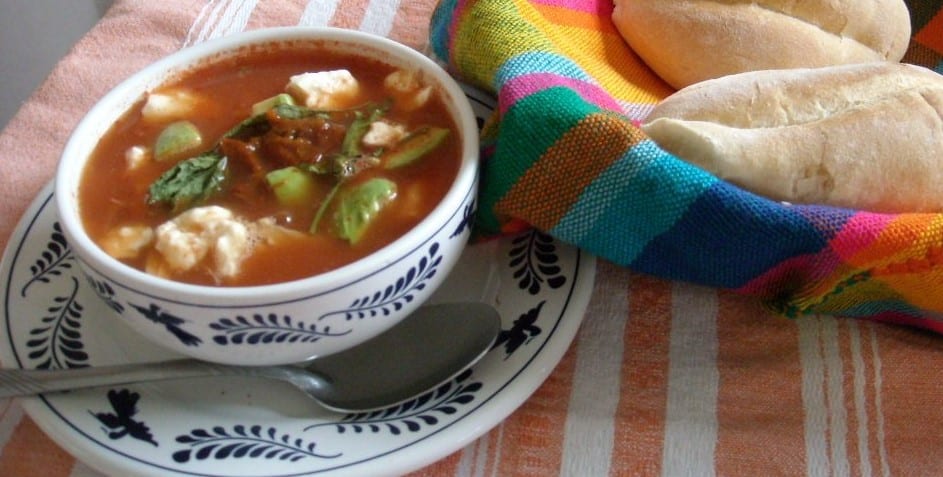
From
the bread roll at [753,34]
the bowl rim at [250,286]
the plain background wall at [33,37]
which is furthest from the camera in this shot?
the plain background wall at [33,37]

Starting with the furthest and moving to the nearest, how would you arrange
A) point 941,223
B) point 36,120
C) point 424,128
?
point 36,120 < point 424,128 < point 941,223

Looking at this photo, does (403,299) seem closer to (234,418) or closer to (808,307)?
(234,418)

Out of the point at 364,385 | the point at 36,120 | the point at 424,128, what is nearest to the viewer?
the point at 364,385

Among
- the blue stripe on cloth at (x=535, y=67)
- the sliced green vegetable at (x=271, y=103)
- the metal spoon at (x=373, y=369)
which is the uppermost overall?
the blue stripe on cloth at (x=535, y=67)

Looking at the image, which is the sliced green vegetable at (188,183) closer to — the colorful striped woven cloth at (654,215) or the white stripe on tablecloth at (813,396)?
the colorful striped woven cloth at (654,215)

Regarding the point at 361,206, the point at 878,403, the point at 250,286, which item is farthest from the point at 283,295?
the point at 878,403

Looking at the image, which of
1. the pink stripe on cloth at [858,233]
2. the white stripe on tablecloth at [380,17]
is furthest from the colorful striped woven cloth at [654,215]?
the white stripe on tablecloth at [380,17]

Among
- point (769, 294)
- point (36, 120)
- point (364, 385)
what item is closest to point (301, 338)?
point (364, 385)
